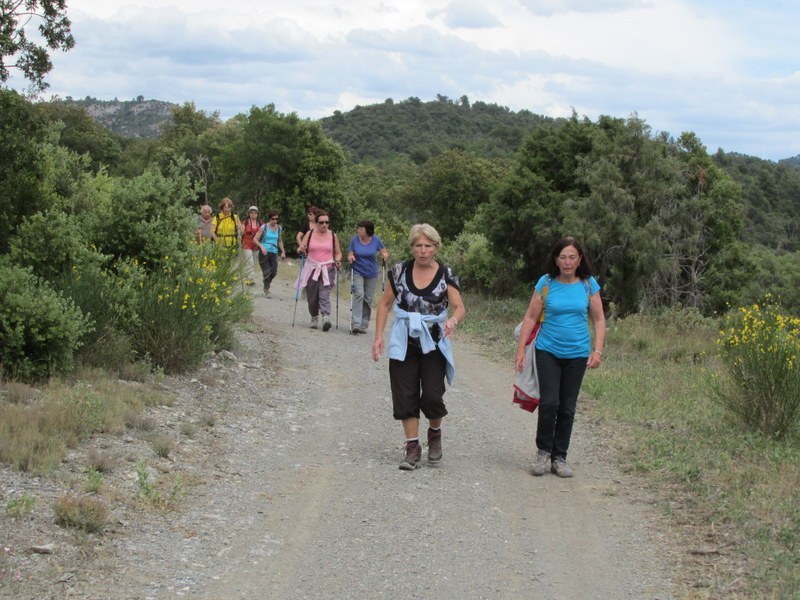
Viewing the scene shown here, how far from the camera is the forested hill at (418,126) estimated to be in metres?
117

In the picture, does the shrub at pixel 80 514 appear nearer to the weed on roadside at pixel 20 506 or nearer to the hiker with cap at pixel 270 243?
the weed on roadside at pixel 20 506

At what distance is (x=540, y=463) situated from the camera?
25.8 ft

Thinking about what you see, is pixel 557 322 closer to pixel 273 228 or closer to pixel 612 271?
pixel 273 228

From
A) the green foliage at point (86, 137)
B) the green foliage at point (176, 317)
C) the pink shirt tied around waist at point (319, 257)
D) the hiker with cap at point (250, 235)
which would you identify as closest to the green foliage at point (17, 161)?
the green foliage at point (176, 317)

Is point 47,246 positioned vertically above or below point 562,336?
above

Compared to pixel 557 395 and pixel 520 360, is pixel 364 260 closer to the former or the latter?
pixel 520 360

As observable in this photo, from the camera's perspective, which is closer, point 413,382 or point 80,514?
point 80,514

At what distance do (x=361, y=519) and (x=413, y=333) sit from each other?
1685 millimetres

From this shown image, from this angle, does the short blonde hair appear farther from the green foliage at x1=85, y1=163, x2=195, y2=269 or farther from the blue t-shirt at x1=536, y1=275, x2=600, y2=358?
the green foliage at x1=85, y1=163, x2=195, y2=269

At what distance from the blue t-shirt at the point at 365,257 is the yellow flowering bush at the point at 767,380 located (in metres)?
7.09

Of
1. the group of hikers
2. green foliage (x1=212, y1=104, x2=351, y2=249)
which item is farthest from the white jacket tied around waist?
green foliage (x1=212, y1=104, x2=351, y2=249)

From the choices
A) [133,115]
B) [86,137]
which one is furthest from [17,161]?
[133,115]

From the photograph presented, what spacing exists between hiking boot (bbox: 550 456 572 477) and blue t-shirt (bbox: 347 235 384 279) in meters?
7.83

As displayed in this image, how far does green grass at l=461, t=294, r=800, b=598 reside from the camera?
19.1ft
